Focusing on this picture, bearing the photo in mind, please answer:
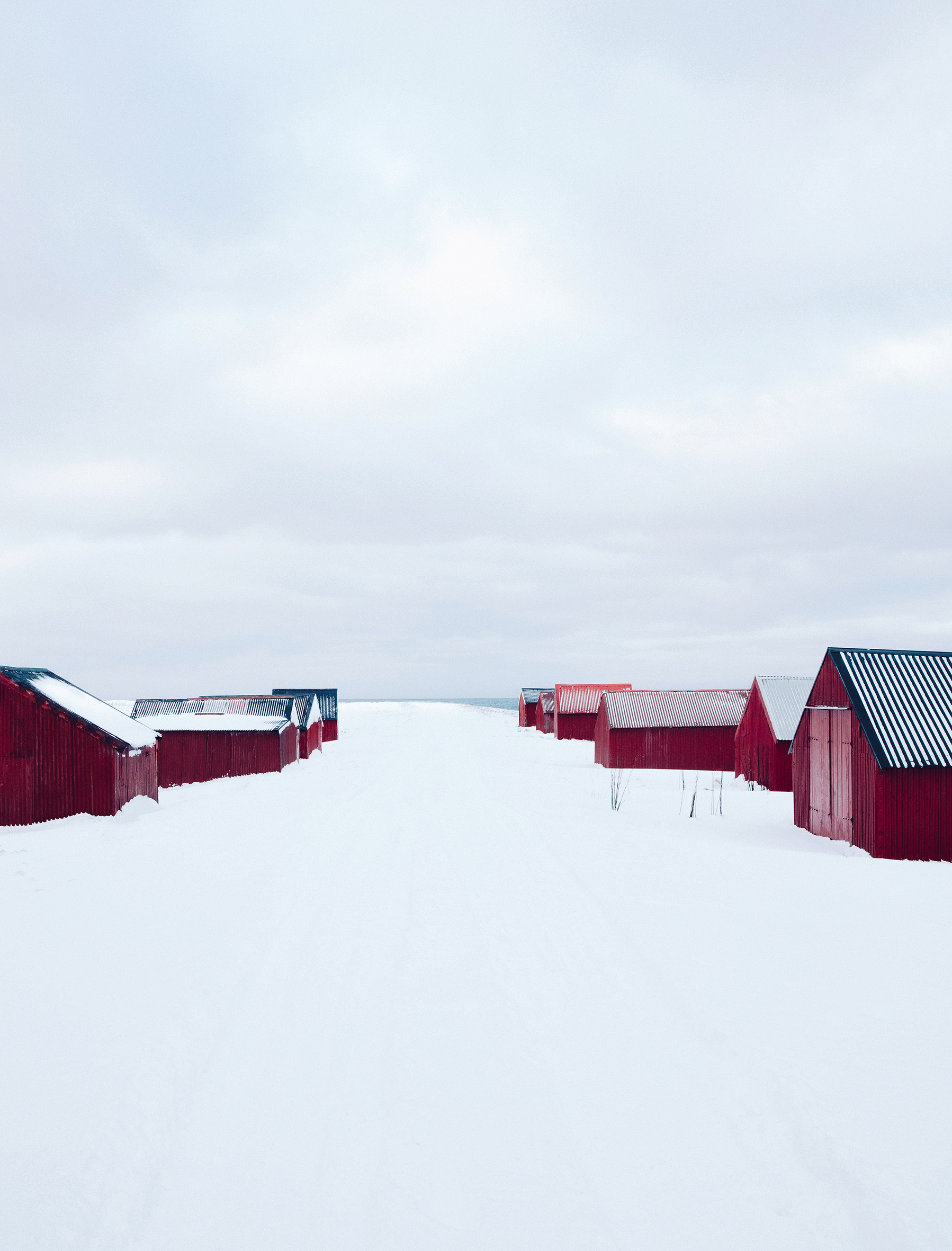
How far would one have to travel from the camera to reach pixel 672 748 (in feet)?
137

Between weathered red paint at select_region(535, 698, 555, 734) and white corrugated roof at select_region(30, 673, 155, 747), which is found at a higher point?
white corrugated roof at select_region(30, 673, 155, 747)

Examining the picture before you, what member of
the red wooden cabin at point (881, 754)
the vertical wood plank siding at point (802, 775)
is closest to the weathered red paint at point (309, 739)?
the vertical wood plank siding at point (802, 775)

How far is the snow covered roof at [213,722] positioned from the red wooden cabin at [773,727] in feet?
83.0

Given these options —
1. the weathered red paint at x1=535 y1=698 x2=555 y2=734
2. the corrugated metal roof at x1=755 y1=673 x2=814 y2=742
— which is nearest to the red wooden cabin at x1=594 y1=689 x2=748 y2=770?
the corrugated metal roof at x1=755 y1=673 x2=814 y2=742

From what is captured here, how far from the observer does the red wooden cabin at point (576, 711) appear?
67688 mm

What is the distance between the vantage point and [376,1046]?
751 centimetres

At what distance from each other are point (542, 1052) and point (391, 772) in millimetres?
28928

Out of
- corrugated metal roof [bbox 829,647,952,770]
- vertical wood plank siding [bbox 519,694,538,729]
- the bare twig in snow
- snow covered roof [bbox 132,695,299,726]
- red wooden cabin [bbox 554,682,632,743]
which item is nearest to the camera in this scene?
→ corrugated metal roof [bbox 829,647,952,770]

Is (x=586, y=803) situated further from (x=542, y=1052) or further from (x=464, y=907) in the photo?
(x=542, y=1052)

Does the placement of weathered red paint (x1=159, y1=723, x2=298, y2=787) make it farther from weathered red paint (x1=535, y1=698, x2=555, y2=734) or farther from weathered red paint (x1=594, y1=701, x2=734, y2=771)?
weathered red paint (x1=535, y1=698, x2=555, y2=734)

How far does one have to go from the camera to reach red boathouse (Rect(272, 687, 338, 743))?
230 ft

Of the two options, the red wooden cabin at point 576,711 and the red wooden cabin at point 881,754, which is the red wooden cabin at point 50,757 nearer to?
the red wooden cabin at point 881,754

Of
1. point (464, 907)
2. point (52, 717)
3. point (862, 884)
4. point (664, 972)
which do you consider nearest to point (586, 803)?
point (862, 884)

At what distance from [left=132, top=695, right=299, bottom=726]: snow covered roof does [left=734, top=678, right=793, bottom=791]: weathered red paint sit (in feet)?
83.8
